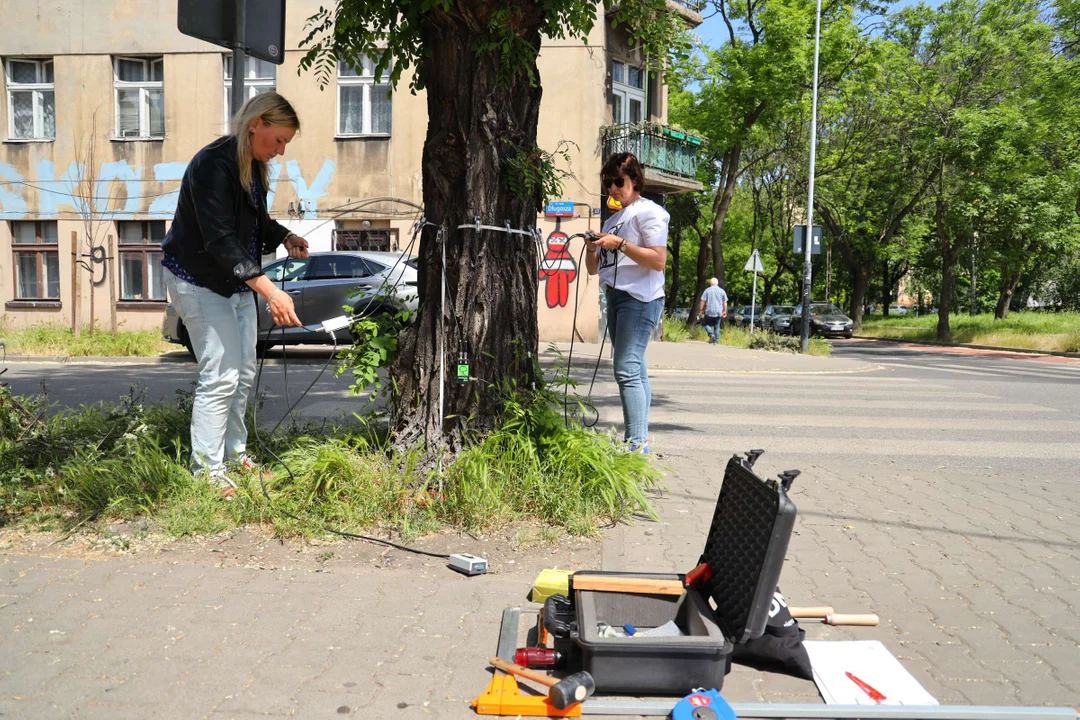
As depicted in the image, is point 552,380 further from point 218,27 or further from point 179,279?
point 218,27

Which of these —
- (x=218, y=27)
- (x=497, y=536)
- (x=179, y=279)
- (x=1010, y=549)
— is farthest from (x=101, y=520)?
(x=1010, y=549)

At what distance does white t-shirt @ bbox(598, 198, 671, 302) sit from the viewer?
5.24m

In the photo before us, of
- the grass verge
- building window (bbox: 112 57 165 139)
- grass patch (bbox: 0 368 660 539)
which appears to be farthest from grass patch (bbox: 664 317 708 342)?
grass patch (bbox: 0 368 660 539)

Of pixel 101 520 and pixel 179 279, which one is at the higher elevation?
pixel 179 279

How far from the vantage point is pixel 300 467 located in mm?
4281

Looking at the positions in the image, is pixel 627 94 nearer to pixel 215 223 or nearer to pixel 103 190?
pixel 103 190

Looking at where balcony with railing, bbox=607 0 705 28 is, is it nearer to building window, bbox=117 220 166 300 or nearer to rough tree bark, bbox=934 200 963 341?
rough tree bark, bbox=934 200 963 341

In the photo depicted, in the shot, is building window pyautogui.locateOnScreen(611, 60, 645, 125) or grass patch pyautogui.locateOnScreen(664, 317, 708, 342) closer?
building window pyautogui.locateOnScreen(611, 60, 645, 125)

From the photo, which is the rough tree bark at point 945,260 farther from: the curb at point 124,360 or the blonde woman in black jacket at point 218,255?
the blonde woman in black jacket at point 218,255

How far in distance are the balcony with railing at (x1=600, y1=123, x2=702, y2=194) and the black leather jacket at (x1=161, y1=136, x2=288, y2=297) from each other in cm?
1598

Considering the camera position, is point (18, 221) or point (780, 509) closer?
point (780, 509)

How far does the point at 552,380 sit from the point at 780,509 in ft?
8.12

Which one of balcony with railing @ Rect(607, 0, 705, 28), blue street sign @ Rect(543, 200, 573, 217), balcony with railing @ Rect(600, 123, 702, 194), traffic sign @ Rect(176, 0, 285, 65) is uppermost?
balcony with railing @ Rect(607, 0, 705, 28)

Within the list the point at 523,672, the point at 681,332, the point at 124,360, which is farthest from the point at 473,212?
the point at 681,332
